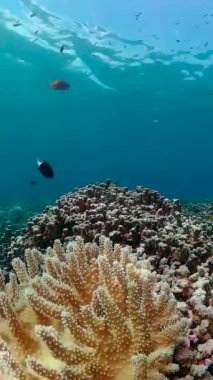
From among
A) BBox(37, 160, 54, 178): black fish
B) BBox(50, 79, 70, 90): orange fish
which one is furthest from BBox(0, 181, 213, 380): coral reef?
BBox(50, 79, 70, 90): orange fish

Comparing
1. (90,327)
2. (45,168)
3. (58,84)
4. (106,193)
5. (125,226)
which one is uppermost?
(58,84)

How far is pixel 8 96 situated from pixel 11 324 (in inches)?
2776

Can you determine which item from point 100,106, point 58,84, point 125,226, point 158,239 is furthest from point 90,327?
point 100,106

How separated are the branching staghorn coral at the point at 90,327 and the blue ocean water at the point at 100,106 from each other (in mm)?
20290

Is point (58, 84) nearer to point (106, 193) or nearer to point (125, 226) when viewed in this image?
point (106, 193)

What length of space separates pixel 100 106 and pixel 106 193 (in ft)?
218

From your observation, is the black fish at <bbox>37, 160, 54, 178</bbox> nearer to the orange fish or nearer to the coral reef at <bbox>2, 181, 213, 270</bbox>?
the coral reef at <bbox>2, 181, 213, 270</bbox>

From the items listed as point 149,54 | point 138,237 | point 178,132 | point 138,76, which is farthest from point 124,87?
point 138,237

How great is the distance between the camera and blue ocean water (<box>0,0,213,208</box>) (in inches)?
1599

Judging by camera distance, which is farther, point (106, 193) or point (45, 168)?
point (45, 168)

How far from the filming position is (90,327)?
2311 mm

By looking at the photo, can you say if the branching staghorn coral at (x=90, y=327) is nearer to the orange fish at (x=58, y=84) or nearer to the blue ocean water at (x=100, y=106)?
the orange fish at (x=58, y=84)

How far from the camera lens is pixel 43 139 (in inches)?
4040

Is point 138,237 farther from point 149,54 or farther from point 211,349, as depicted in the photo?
point 149,54
